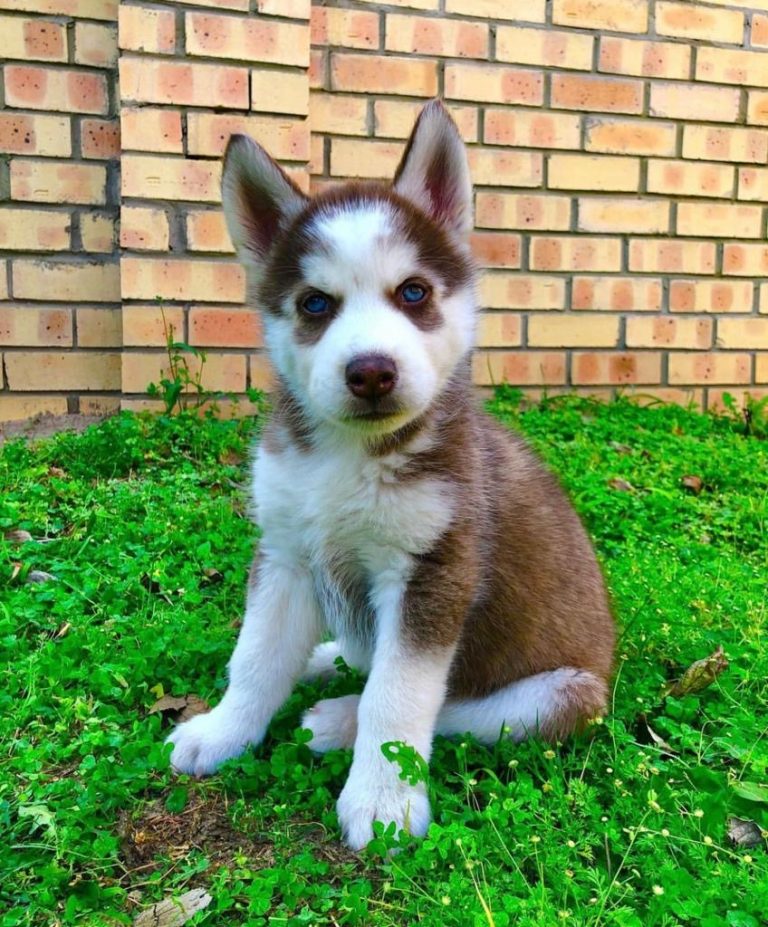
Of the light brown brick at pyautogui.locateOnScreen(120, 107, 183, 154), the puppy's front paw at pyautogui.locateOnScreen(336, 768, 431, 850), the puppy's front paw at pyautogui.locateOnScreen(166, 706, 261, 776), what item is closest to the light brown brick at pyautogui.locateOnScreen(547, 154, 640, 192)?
the light brown brick at pyautogui.locateOnScreen(120, 107, 183, 154)

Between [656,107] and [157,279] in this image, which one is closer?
[157,279]

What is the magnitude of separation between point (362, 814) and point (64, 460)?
2993 mm

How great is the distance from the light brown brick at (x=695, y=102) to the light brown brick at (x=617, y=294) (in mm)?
1185

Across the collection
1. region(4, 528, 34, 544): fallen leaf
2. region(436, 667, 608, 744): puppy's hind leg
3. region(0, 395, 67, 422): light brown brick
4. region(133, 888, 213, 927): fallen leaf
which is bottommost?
region(133, 888, 213, 927): fallen leaf

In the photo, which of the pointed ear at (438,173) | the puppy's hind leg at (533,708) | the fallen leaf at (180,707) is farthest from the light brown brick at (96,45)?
the puppy's hind leg at (533,708)

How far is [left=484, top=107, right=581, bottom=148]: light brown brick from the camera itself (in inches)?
217

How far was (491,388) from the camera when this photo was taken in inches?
227

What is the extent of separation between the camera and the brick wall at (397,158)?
469 cm

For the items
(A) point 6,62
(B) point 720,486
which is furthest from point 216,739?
(A) point 6,62

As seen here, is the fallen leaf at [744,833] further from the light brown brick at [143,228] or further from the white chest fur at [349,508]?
the light brown brick at [143,228]

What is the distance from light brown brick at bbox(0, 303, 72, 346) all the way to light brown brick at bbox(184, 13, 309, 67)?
5.60 ft

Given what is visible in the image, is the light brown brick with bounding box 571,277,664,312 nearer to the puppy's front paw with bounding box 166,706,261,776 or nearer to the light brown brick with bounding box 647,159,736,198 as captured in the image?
the light brown brick with bounding box 647,159,736,198

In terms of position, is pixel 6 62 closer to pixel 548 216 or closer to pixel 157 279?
pixel 157 279

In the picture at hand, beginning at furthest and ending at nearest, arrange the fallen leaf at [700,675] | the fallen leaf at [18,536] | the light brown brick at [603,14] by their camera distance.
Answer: the light brown brick at [603,14]
the fallen leaf at [18,536]
the fallen leaf at [700,675]
